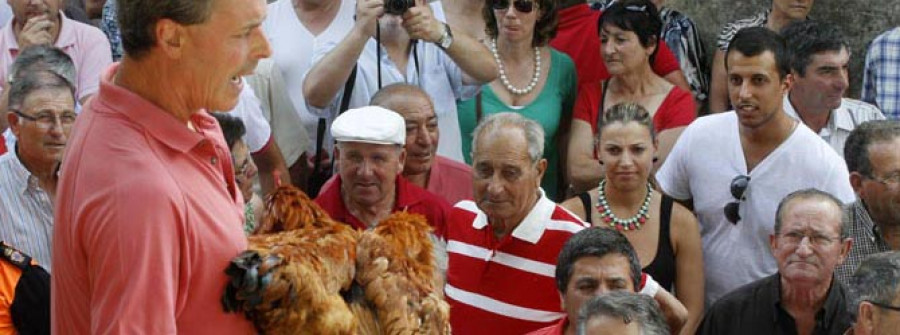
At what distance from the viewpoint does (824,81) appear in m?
6.37

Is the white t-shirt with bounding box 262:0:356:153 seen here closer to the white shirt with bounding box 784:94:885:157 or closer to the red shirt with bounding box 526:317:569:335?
the red shirt with bounding box 526:317:569:335

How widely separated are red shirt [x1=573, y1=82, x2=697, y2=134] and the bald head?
88 cm

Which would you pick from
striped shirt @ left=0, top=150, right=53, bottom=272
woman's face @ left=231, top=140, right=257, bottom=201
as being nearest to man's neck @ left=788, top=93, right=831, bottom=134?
woman's face @ left=231, top=140, right=257, bottom=201

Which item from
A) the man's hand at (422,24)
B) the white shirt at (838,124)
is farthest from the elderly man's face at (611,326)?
the white shirt at (838,124)

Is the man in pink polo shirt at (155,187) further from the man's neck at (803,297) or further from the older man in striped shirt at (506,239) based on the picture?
the man's neck at (803,297)

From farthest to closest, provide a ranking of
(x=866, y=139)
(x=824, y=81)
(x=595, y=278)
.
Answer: (x=824, y=81) → (x=866, y=139) → (x=595, y=278)

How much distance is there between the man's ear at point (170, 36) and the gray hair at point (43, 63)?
9.59 feet

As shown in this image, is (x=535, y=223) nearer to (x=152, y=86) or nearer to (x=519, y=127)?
(x=519, y=127)

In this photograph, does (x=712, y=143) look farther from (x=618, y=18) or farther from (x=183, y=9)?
(x=183, y=9)

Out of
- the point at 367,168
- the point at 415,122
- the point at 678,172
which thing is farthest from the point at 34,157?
the point at 678,172

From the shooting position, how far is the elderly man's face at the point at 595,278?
4793 mm

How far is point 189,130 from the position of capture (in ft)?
9.29

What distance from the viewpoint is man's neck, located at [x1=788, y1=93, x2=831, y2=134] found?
6.40 meters

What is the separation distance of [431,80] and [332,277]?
12.3 feet
